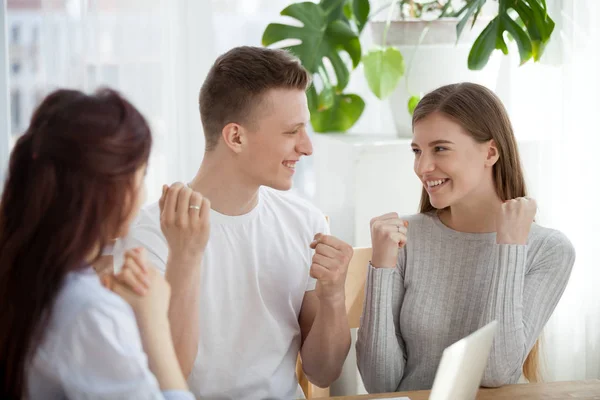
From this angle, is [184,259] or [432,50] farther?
[432,50]

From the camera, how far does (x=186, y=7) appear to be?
2.55m

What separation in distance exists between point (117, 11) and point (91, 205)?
64.5 inches

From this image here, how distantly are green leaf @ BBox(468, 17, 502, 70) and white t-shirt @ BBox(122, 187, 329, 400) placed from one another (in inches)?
33.6

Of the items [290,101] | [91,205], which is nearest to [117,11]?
[290,101]

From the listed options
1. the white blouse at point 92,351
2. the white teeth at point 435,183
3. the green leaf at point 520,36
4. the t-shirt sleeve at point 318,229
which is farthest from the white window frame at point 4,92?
the white blouse at point 92,351

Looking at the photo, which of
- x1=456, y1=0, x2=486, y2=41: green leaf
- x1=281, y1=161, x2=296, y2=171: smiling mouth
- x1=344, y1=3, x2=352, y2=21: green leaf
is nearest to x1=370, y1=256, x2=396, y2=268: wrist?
x1=281, y1=161, x2=296, y2=171: smiling mouth

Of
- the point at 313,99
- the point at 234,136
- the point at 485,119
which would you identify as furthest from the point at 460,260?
the point at 313,99

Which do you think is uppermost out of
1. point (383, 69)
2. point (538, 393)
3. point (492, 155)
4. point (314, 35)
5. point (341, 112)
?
point (314, 35)

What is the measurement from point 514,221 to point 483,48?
781mm

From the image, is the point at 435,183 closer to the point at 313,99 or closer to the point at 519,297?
the point at 519,297

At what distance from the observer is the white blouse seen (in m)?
0.91

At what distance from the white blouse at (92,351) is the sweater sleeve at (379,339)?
724mm

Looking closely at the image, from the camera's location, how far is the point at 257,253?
1.59m

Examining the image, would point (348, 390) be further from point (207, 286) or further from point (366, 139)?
point (207, 286)
